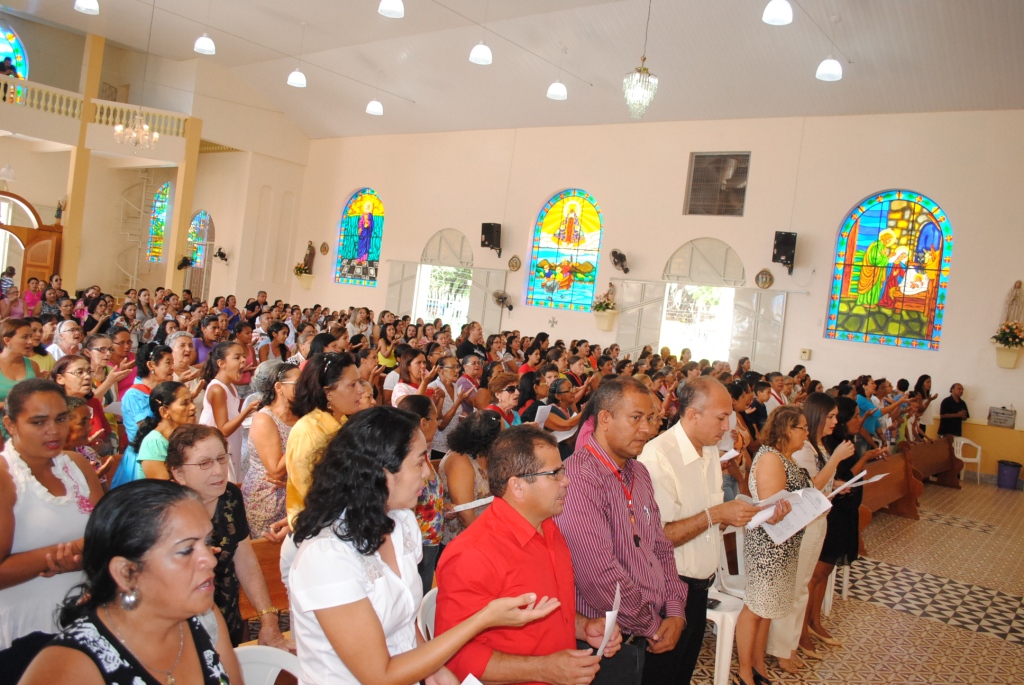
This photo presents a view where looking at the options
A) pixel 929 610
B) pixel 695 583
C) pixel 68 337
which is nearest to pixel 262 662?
pixel 695 583

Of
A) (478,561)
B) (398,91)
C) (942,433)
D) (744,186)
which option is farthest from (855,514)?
(398,91)

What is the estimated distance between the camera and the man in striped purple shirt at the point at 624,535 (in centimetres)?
241

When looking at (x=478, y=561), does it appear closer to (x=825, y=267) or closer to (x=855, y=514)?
(x=855, y=514)

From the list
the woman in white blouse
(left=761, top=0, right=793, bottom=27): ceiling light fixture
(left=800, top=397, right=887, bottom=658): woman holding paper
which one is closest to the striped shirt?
the woman in white blouse

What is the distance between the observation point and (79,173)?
15.0m

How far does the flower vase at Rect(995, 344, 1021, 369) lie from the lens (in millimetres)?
10445

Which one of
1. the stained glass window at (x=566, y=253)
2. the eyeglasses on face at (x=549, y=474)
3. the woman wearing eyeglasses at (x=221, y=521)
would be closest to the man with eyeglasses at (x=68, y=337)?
the woman wearing eyeglasses at (x=221, y=521)

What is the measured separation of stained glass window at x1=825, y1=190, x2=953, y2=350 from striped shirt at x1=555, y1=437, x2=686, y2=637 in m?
10.1

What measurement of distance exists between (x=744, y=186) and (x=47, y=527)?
1198 cm

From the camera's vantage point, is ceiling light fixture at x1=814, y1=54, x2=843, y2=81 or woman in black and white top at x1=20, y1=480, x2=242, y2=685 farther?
ceiling light fixture at x1=814, y1=54, x2=843, y2=81

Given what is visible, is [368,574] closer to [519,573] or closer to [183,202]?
[519,573]

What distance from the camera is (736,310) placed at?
12.6 m

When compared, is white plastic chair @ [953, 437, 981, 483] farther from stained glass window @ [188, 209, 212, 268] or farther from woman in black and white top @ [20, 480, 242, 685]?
stained glass window @ [188, 209, 212, 268]

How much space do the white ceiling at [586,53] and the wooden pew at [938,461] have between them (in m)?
4.78
